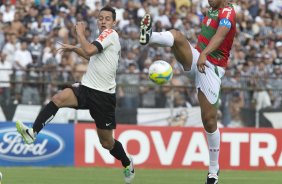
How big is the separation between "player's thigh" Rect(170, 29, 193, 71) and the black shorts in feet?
4.20

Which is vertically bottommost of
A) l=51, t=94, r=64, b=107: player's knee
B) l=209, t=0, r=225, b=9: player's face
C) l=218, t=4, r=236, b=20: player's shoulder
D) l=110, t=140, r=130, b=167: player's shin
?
l=110, t=140, r=130, b=167: player's shin

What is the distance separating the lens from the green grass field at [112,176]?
14125 mm

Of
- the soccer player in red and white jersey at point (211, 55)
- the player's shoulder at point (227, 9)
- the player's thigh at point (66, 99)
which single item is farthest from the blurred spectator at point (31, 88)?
the player's shoulder at point (227, 9)

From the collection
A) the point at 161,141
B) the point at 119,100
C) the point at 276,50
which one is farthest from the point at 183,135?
the point at 276,50

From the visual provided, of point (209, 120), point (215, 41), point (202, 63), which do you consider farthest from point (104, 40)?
point (209, 120)

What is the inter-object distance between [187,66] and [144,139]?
248 inches

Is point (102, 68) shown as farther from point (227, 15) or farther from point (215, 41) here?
point (227, 15)

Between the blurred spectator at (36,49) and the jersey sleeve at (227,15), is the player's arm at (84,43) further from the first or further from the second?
the blurred spectator at (36,49)

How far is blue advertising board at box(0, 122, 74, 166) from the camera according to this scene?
18.0 metres

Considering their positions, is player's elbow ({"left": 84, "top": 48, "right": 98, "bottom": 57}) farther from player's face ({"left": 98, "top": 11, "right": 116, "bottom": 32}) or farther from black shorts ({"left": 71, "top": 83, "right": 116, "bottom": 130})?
black shorts ({"left": 71, "top": 83, "right": 116, "bottom": 130})

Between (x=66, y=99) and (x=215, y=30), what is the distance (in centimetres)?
245

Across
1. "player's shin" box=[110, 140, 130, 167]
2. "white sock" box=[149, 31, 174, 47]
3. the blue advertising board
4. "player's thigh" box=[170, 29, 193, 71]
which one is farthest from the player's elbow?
the blue advertising board

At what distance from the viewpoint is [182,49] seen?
12328mm

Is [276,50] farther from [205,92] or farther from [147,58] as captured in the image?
[205,92]
